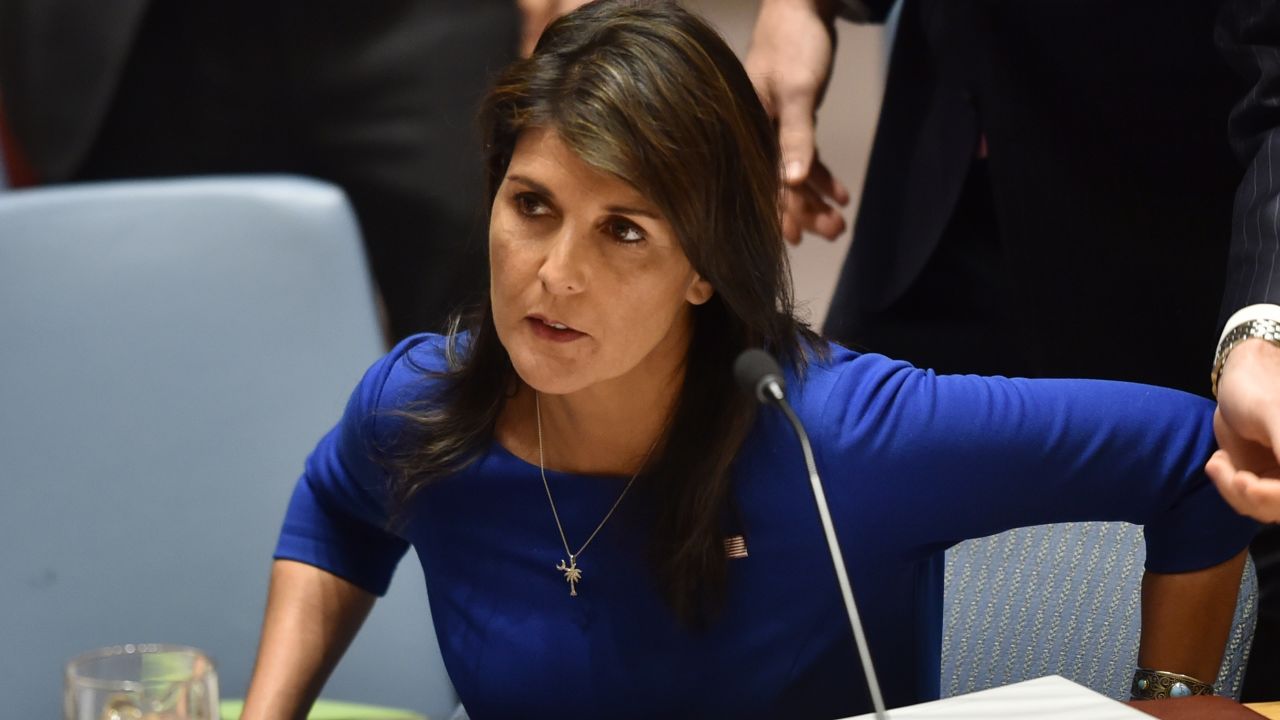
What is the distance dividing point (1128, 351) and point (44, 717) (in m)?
1.38

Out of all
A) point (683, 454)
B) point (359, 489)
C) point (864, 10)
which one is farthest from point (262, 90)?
point (683, 454)

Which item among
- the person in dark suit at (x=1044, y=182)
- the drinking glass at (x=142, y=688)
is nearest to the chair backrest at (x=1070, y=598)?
the person in dark suit at (x=1044, y=182)

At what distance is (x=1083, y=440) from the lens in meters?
1.33

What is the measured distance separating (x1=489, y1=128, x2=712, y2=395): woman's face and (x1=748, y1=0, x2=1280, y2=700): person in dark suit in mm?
417

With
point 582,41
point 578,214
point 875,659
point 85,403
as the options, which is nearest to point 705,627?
point 875,659

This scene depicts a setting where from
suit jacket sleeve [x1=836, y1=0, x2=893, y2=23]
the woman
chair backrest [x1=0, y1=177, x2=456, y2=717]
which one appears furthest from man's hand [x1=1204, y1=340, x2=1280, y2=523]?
chair backrest [x1=0, y1=177, x2=456, y2=717]

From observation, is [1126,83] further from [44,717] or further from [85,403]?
[44,717]

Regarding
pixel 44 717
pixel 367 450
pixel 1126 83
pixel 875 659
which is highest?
pixel 1126 83

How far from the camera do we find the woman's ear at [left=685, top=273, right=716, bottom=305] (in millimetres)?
1345

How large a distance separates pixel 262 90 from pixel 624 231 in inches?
63.8

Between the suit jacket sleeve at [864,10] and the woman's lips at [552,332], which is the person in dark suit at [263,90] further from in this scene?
the woman's lips at [552,332]

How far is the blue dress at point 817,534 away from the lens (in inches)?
52.6

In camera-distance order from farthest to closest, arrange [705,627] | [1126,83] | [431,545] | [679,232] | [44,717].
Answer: [44,717] → [1126,83] → [431,545] → [705,627] → [679,232]

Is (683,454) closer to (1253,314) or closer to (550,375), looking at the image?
(550,375)
